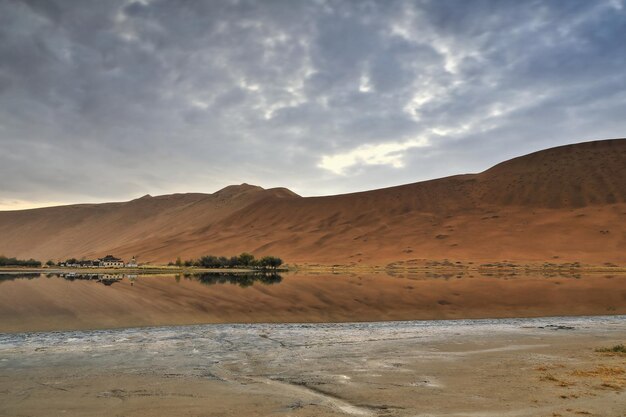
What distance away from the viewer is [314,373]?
10.0 meters

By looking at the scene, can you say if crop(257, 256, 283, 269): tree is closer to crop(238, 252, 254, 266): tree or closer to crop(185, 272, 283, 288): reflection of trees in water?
crop(238, 252, 254, 266): tree

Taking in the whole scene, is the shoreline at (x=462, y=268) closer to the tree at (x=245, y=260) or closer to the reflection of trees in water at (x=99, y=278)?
the tree at (x=245, y=260)

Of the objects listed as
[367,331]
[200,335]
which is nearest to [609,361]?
[367,331]

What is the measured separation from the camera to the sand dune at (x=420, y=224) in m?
70.8

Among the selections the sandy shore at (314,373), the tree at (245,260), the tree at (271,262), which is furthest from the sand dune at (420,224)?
the sandy shore at (314,373)

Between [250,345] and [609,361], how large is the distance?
8977mm

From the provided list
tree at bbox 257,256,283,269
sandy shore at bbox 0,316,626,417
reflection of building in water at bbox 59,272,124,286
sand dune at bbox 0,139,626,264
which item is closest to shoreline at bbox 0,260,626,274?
tree at bbox 257,256,283,269

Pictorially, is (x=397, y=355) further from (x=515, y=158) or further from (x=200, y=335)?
(x=515, y=158)

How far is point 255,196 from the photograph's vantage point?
138m

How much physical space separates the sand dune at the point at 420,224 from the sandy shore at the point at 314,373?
54641 mm

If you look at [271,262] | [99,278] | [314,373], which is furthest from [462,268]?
[314,373]

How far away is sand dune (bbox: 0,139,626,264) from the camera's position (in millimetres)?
70812

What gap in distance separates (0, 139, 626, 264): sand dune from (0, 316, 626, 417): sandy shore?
54.6 metres

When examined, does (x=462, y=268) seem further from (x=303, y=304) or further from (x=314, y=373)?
(x=314, y=373)
